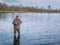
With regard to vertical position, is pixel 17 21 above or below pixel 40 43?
above

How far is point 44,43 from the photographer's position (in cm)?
3042

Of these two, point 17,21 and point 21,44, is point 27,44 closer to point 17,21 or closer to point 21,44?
point 21,44

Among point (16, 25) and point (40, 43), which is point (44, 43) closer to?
point (40, 43)

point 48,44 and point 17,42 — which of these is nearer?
point 17,42

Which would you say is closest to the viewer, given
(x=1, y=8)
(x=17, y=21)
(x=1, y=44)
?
(x=17, y=21)

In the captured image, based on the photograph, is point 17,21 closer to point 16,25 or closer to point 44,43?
point 16,25

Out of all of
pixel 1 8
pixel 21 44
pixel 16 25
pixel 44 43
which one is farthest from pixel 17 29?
pixel 1 8

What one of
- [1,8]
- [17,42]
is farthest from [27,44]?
[1,8]

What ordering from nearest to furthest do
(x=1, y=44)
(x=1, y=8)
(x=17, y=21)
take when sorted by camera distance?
(x=17, y=21) → (x=1, y=44) → (x=1, y=8)

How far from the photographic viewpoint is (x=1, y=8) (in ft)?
653

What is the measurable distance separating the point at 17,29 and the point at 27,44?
307 centimetres

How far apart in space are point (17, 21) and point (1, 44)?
350 centimetres

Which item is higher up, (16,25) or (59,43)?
(16,25)

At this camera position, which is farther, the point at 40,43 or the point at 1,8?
the point at 1,8
